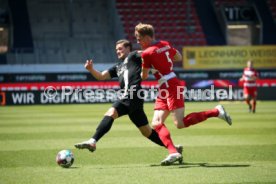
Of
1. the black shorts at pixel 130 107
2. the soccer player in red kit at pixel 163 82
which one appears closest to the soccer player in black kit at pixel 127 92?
the black shorts at pixel 130 107

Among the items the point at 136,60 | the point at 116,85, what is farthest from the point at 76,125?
the point at 116,85

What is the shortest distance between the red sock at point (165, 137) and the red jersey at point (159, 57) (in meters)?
0.87

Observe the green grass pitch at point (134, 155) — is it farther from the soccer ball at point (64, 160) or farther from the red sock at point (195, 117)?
the red sock at point (195, 117)

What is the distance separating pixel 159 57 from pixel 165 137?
125 cm

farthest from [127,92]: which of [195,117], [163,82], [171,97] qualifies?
[195,117]

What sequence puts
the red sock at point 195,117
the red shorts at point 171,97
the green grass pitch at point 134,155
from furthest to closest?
the red sock at point 195,117 < the red shorts at point 171,97 < the green grass pitch at point 134,155

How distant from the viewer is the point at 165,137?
10.3 metres

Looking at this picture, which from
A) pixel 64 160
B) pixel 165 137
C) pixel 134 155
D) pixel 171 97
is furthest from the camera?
pixel 134 155

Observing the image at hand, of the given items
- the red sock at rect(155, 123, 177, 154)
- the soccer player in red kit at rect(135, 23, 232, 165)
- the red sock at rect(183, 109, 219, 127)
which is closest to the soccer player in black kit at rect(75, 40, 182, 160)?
the soccer player in red kit at rect(135, 23, 232, 165)

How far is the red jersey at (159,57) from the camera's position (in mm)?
10312

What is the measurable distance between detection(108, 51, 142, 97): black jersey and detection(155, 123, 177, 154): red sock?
69 cm

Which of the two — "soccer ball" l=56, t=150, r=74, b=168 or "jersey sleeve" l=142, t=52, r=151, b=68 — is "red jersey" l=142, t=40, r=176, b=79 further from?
"soccer ball" l=56, t=150, r=74, b=168

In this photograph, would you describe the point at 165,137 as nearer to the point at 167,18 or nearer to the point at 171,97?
the point at 171,97

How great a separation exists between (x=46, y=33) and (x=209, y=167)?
28.9 m
